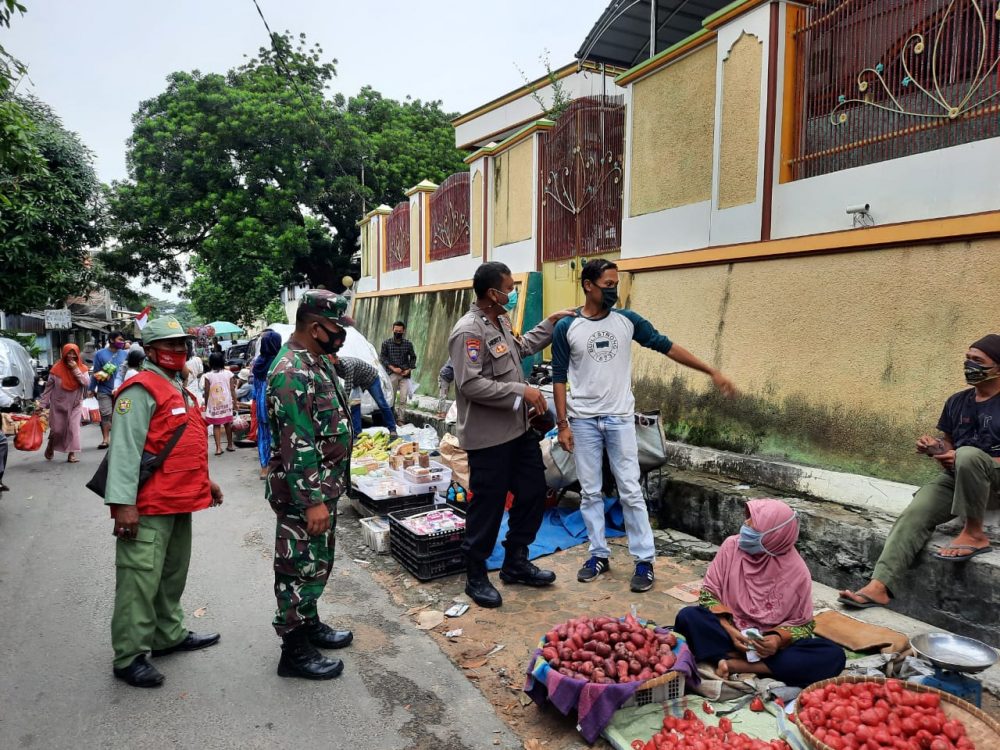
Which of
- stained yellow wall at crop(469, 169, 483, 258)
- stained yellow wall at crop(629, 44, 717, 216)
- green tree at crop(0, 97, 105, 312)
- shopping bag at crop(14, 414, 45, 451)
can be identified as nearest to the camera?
stained yellow wall at crop(629, 44, 717, 216)

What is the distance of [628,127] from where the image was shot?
295 inches

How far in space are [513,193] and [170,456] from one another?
8.31 metres

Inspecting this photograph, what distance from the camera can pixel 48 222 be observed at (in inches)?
627

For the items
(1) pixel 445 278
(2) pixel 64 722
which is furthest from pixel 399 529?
(1) pixel 445 278

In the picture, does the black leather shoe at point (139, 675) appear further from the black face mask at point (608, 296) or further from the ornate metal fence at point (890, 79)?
the ornate metal fence at point (890, 79)

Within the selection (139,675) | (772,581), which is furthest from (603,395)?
(139,675)

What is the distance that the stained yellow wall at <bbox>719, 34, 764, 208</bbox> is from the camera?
579 cm

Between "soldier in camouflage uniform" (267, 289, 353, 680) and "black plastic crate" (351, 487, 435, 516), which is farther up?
"soldier in camouflage uniform" (267, 289, 353, 680)

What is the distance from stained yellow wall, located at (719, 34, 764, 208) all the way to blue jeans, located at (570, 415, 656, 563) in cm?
280

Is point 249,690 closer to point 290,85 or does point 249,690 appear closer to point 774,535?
point 774,535

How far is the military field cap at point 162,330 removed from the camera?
3.40 meters

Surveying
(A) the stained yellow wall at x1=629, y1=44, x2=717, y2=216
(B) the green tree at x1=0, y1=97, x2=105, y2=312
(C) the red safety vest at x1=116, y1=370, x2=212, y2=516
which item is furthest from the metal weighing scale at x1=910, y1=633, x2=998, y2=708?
(B) the green tree at x1=0, y1=97, x2=105, y2=312

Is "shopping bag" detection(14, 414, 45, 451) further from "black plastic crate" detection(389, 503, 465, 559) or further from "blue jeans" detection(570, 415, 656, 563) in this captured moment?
"blue jeans" detection(570, 415, 656, 563)

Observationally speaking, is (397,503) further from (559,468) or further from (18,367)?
(18,367)
